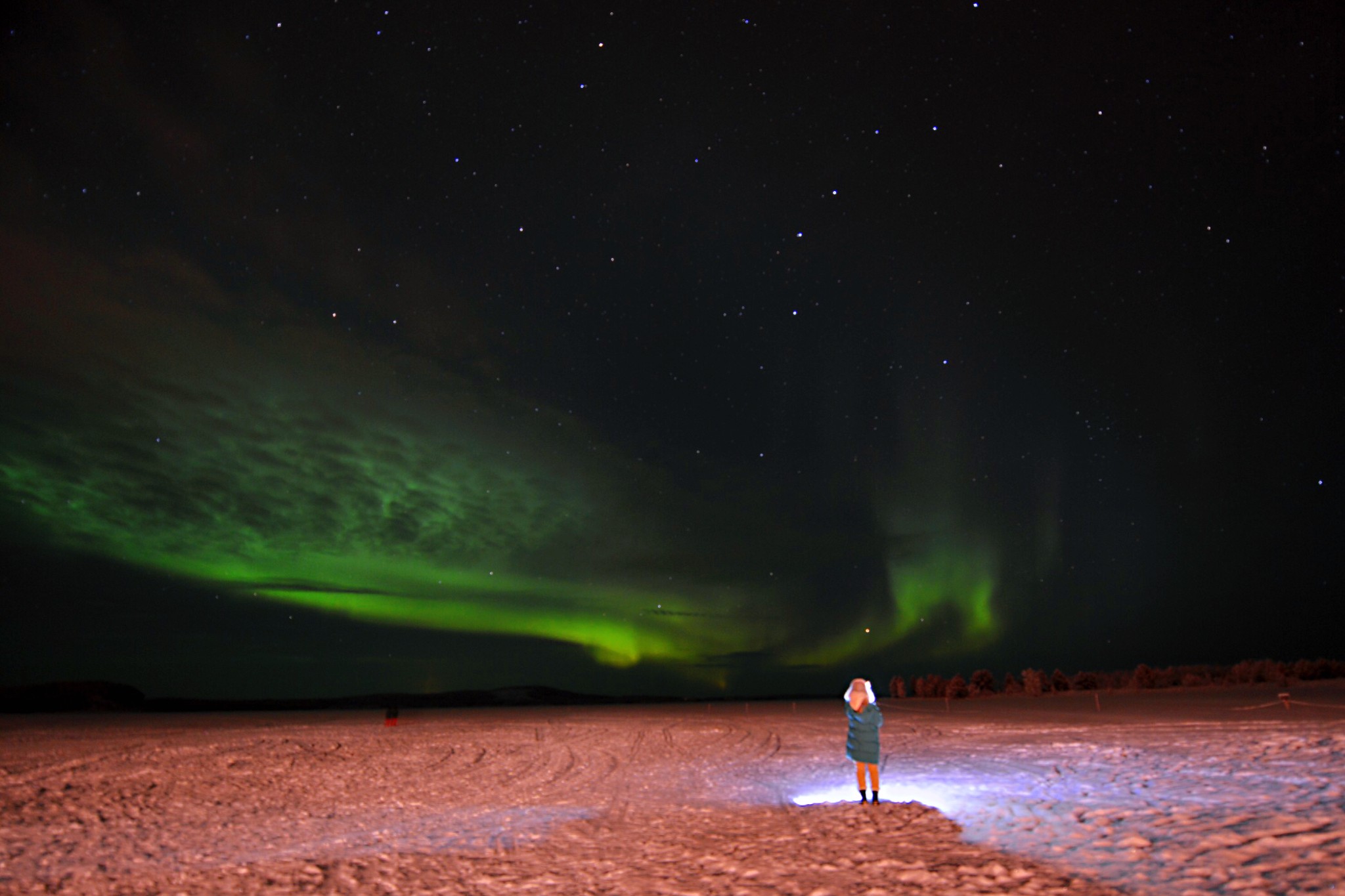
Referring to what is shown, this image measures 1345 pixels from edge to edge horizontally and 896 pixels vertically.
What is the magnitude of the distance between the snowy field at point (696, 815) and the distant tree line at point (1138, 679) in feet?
110

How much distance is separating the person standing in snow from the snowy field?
1.72ft

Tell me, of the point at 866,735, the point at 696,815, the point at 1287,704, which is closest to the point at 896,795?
the point at 866,735

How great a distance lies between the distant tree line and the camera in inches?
1944

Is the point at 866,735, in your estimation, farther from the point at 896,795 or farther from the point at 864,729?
the point at 896,795

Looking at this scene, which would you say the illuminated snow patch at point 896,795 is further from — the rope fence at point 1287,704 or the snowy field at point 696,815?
the rope fence at point 1287,704

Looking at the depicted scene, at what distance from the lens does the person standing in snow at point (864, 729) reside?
10656 millimetres

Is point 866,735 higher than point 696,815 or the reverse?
higher

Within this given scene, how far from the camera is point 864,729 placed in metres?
10.7

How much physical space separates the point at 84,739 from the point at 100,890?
2316 centimetres

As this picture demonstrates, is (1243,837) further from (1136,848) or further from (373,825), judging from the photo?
(373,825)

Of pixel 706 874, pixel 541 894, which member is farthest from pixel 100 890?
pixel 706 874

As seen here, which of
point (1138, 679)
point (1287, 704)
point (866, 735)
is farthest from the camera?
point (1138, 679)

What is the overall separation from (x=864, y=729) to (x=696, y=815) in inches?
114

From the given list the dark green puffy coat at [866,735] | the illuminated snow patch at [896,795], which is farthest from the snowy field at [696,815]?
the dark green puffy coat at [866,735]
